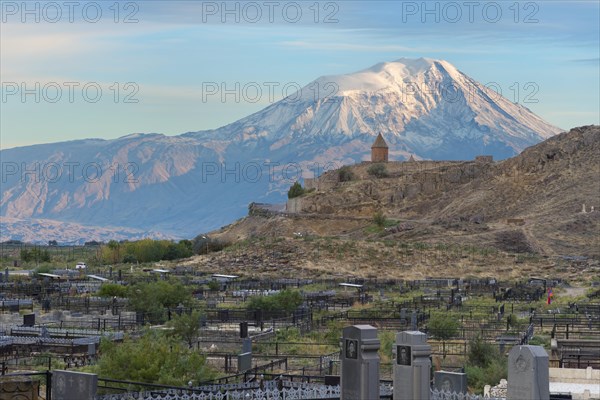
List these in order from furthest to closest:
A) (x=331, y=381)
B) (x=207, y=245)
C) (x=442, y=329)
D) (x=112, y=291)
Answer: (x=207, y=245) → (x=112, y=291) → (x=442, y=329) → (x=331, y=381)

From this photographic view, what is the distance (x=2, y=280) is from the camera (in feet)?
222

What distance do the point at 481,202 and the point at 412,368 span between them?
9611 centimetres

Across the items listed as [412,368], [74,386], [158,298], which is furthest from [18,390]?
[158,298]

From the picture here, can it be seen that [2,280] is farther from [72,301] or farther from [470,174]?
[470,174]

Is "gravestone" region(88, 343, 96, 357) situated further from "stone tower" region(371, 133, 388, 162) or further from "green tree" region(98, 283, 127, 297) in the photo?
"stone tower" region(371, 133, 388, 162)

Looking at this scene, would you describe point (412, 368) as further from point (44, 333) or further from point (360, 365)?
point (44, 333)

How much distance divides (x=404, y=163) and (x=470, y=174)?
49.7 ft

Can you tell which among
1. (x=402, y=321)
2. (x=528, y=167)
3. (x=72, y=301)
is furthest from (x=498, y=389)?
(x=528, y=167)

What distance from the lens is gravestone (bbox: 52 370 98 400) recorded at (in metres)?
16.5

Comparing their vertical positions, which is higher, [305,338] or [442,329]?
[442,329]

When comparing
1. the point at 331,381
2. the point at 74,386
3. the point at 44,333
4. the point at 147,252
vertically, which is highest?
the point at 147,252

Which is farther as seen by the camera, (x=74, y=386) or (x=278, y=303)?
(x=278, y=303)

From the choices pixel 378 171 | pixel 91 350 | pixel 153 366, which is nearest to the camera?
pixel 153 366

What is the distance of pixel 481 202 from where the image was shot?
4370 inches
